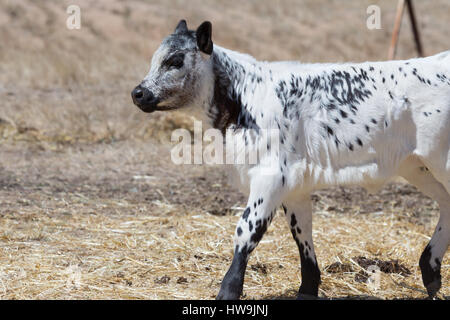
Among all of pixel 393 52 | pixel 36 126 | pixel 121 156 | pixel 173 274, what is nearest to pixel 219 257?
pixel 173 274

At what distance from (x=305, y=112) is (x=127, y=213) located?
330 cm

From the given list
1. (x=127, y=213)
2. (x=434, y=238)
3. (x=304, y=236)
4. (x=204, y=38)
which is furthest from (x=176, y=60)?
(x=127, y=213)

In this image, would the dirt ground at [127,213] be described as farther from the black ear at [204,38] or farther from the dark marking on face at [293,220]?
the black ear at [204,38]

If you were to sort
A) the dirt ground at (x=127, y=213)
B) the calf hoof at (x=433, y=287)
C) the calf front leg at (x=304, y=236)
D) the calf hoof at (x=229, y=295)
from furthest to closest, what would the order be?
the dirt ground at (x=127, y=213) → the calf hoof at (x=433, y=287) → the calf front leg at (x=304, y=236) → the calf hoof at (x=229, y=295)

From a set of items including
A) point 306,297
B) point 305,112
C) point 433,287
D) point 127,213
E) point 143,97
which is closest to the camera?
point 143,97

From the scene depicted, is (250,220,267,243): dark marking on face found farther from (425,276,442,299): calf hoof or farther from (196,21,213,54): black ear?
(425,276,442,299): calf hoof

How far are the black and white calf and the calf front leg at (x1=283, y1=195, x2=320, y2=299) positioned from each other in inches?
7.1

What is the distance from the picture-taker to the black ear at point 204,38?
194 inches

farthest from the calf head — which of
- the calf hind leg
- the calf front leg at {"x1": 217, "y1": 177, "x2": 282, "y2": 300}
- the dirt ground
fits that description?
the calf hind leg

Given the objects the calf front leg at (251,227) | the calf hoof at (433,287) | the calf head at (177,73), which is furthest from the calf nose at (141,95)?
the calf hoof at (433,287)

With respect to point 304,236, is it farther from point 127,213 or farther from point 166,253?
point 127,213

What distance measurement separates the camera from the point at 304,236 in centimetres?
543
